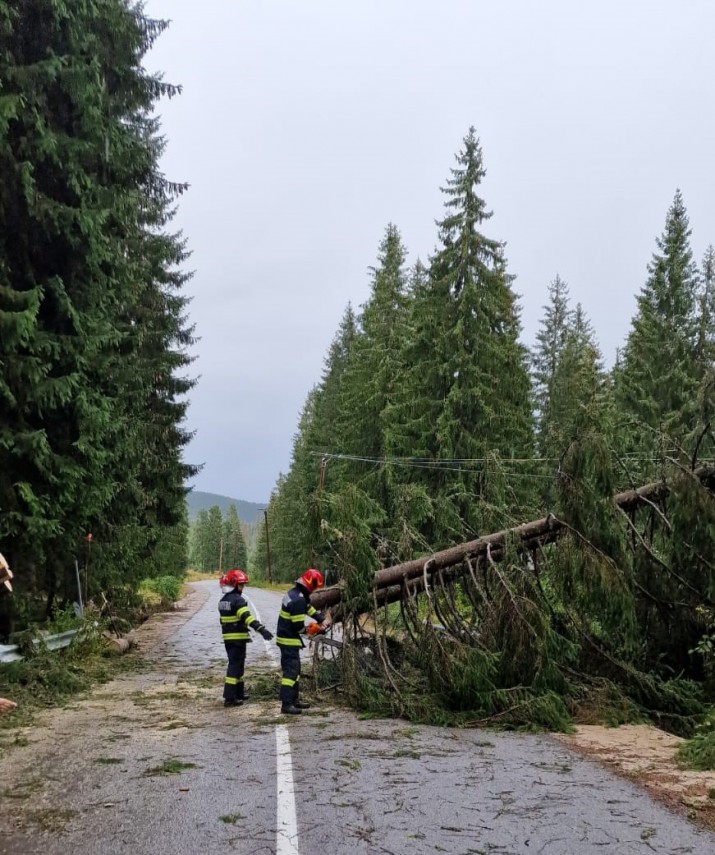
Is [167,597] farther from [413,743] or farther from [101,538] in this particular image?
[413,743]

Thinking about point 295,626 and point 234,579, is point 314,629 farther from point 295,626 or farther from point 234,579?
point 234,579

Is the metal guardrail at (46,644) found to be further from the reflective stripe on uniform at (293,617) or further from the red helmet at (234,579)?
the reflective stripe on uniform at (293,617)

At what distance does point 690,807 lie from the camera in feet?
A: 15.7

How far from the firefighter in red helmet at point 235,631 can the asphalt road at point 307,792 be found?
23.1 inches

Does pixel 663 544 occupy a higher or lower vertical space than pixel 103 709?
higher


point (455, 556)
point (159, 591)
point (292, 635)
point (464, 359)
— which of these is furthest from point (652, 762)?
point (159, 591)

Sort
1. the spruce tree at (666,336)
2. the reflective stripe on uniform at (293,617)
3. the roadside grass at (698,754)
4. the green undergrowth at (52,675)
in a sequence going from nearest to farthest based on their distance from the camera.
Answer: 1. the roadside grass at (698,754)
2. the green undergrowth at (52,675)
3. the reflective stripe on uniform at (293,617)
4. the spruce tree at (666,336)

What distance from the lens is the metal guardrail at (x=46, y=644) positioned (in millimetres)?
8672

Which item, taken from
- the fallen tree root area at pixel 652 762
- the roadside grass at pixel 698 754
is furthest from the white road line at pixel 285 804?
the roadside grass at pixel 698 754

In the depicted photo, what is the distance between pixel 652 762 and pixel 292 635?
13.2 feet

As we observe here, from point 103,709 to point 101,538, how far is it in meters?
4.09

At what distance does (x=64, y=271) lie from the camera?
9.99 m

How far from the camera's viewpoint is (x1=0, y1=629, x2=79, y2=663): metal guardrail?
8672 millimetres

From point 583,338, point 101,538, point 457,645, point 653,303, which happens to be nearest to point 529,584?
point 457,645
